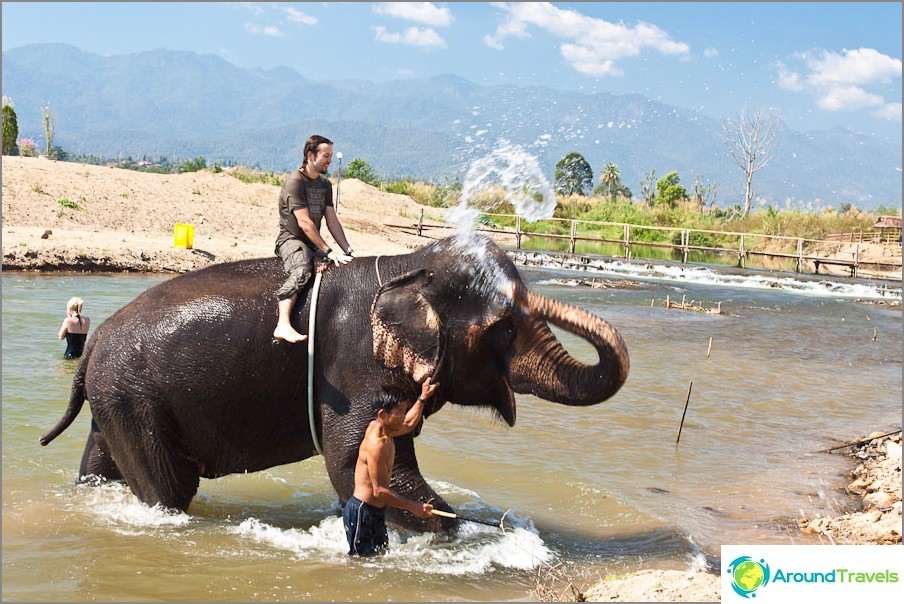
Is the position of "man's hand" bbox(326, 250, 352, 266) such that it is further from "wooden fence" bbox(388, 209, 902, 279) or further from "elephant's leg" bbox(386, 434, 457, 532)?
"wooden fence" bbox(388, 209, 902, 279)

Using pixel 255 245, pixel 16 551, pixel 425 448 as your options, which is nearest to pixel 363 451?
pixel 16 551

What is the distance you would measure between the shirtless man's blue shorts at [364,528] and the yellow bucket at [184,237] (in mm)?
17582

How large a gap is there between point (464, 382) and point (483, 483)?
2731 millimetres

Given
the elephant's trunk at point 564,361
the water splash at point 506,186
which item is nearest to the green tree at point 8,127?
the water splash at point 506,186

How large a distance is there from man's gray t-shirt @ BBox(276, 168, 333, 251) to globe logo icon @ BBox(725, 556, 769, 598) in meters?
3.24

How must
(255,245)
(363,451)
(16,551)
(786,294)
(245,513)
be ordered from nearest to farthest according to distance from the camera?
→ (363,451) < (16,551) < (245,513) < (255,245) < (786,294)

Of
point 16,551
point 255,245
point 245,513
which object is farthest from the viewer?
point 255,245

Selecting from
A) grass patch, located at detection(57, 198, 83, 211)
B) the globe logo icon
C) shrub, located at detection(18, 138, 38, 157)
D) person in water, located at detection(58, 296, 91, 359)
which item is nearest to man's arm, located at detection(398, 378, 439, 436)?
the globe logo icon

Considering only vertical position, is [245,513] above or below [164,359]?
below

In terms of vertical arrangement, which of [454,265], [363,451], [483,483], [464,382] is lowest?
[483,483]

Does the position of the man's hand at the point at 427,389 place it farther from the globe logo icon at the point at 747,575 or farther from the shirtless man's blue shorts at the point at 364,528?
the globe logo icon at the point at 747,575

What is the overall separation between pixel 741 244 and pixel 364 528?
3740 cm

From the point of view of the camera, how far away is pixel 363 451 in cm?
549

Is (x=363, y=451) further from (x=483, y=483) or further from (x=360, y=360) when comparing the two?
(x=483, y=483)
